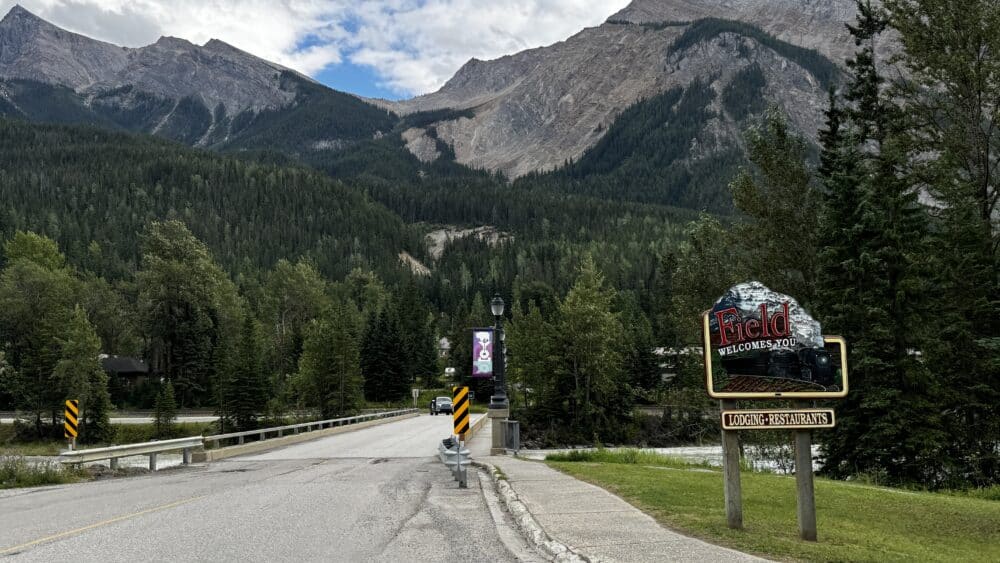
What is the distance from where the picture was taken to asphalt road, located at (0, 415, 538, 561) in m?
9.00

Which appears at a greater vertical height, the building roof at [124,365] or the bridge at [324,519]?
the building roof at [124,365]

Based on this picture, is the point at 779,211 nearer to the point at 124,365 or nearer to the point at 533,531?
the point at 533,531

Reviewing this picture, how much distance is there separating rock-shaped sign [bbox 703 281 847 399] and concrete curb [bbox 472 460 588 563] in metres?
2.74

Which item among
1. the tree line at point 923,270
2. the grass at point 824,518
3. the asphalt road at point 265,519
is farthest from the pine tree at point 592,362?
the grass at point 824,518

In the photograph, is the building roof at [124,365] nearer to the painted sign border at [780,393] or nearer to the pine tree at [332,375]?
the pine tree at [332,375]

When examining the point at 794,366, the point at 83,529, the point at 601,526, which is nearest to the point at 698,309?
the point at 794,366

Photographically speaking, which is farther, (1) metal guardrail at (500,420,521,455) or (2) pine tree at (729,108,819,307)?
(2) pine tree at (729,108,819,307)

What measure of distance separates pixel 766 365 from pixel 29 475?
56.5ft

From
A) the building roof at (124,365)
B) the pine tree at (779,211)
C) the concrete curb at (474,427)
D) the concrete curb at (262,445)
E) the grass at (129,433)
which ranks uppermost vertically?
the pine tree at (779,211)

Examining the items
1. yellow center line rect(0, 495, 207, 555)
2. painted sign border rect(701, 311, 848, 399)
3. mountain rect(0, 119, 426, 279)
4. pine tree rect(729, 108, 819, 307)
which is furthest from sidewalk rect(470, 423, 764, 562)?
mountain rect(0, 119, 426, 279)

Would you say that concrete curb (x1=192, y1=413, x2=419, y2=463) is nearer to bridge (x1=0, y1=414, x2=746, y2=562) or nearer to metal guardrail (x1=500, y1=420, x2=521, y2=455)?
bridge (x1=0, y1=414, x2=746, y2=562)

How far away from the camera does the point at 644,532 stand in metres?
9.37

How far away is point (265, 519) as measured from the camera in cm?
1136

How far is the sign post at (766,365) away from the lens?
30.8 ft
